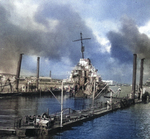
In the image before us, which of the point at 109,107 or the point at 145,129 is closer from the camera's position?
the point at 145,129

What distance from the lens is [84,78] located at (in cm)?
10669

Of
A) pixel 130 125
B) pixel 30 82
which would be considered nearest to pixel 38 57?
pixel 30 82

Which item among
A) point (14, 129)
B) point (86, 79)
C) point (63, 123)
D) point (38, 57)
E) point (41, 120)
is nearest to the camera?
point (14, 129)

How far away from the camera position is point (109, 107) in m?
45.6

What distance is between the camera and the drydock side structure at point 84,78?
100 meters

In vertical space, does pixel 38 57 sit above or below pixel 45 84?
above

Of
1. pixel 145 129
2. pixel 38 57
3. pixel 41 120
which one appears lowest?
pixel 145 129

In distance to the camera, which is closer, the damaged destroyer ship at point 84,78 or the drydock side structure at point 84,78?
the damaged destroyer ship at point 84,78

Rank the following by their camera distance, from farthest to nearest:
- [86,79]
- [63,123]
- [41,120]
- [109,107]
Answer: [86,79]
[109,107]
[63,123]
[41,120]

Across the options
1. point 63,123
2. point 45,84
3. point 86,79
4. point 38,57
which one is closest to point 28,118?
point 63,123

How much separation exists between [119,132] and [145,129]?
16.8 feet

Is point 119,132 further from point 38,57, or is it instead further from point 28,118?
point 38,57

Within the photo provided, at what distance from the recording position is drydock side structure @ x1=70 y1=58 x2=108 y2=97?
100m

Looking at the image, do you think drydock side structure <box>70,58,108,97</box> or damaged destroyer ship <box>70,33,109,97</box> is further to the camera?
drydock side structure <box>70,58,108,97</box>
